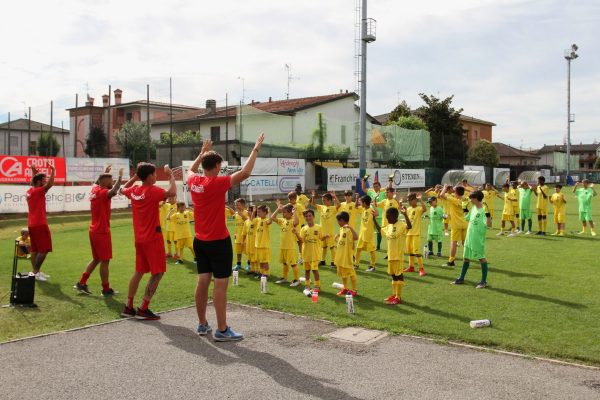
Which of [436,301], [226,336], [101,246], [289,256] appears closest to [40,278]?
[101,246]

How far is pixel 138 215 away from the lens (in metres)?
7.37

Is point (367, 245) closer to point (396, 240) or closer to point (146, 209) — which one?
point (396, 240)

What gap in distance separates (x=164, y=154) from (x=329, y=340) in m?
35.7

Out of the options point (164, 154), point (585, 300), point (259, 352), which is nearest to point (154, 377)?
point (259, 352)

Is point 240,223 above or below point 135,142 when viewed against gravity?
below

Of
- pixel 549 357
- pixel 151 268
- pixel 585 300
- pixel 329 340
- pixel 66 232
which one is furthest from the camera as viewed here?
pixel 66 232

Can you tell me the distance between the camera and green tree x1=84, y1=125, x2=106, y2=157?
4372 centimetres

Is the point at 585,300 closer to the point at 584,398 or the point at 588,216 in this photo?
the point at 584,398

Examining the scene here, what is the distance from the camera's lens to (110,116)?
4572cm

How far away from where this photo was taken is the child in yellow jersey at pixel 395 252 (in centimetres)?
872

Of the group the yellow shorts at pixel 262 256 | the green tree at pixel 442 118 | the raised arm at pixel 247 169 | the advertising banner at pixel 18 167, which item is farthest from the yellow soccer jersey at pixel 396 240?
the green tree at pixel 442 118

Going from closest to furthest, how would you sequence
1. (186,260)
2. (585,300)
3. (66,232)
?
(585,300)
(186,260)
(66,232)

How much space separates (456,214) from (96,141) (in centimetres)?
3855

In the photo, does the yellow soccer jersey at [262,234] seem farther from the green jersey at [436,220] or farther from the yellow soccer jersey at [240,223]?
the green jersey at [436,220]
